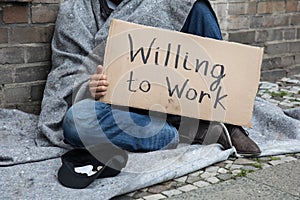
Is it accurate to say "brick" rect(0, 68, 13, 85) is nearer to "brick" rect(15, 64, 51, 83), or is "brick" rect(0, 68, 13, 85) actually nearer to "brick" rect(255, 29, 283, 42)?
"brick" rect(15, 64, 51, 83)

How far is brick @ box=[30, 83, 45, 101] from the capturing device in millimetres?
3368

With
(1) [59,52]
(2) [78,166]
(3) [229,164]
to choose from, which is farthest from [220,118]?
(1) [59,52]

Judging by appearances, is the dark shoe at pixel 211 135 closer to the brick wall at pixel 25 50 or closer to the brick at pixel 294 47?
the brick wall at pixel 25 50

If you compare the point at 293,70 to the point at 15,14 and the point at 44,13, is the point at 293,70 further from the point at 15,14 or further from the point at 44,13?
the point at 15,14

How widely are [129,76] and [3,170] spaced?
Answer: 0.69 m

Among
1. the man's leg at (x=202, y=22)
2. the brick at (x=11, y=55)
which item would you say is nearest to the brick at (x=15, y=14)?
the brick at (x=11, y=55)

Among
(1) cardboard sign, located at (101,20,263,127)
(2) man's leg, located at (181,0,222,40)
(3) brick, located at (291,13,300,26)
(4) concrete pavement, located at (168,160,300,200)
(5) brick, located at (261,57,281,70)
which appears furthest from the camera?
(3) brick, located at (291,13,300,26)

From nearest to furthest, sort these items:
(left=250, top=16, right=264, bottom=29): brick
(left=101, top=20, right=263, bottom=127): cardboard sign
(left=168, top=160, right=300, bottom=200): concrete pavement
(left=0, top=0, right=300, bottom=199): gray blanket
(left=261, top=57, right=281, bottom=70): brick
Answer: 1. (left=168, top=160, right=300, bottom=200): concrete pavement
2. (left=0, top=0, right=300, bottom=199): gray blanket
3. (left=101, top=20, right=263, bottom=127): cardboard sign
4. (left=250, top=16, right=264, bottom=29): brick
5. (left=261, top=57, right=281, bottom=70): brick

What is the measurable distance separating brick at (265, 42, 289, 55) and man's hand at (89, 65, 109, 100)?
6.84 feet

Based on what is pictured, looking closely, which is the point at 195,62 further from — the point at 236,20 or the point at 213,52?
the point at 236,20

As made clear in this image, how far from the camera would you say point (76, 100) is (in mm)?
2943

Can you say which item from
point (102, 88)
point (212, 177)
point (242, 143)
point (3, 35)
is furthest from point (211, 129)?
point (3, 35)

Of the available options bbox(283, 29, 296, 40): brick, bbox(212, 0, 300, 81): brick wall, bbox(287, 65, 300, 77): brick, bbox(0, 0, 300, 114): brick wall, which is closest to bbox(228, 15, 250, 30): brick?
bbox(212, 0, 300, 81): brick wall

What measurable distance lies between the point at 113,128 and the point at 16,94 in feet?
2.80
